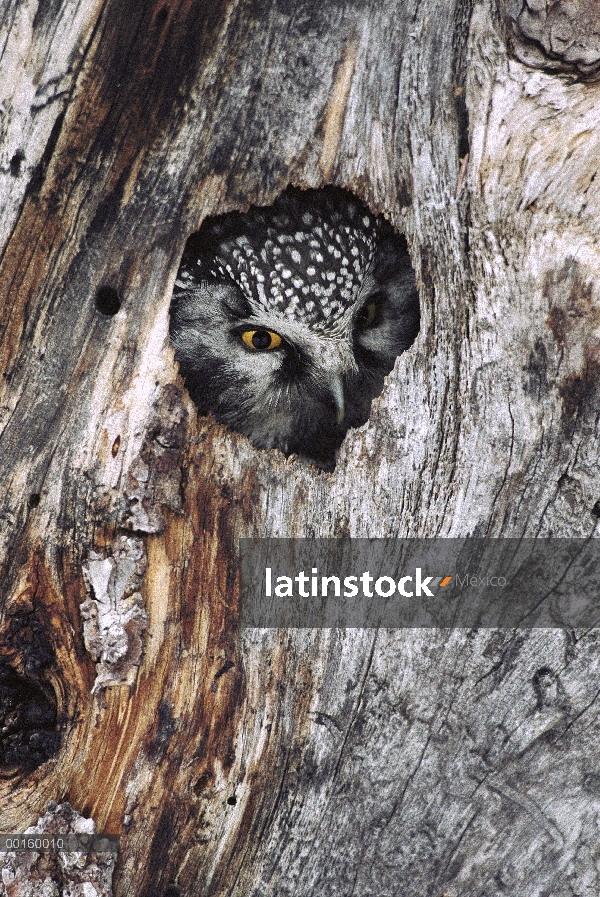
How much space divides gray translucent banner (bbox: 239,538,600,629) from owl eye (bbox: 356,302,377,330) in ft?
2.86

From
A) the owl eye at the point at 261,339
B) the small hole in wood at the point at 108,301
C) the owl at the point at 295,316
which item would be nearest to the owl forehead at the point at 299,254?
the owl at the point at 295,316

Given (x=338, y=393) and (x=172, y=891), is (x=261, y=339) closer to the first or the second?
(x=338, y=393)

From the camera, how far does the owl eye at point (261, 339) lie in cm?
225

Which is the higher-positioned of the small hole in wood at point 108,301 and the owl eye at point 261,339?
the owl eye at point 261,339

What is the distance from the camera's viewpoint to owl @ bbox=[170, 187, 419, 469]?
196 cm

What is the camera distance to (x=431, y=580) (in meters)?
1.77

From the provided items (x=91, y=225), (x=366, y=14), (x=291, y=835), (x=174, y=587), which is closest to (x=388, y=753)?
(x=291, y=835)

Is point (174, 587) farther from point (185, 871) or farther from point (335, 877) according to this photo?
point (335, 877)

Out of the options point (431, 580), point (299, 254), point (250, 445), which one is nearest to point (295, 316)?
point (299, 254)

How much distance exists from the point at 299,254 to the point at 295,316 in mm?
187

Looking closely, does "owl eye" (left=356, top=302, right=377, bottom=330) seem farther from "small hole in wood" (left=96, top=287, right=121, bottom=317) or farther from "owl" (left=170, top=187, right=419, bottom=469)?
"small hole in wood" (left=96, top=287, right=121, bottom=317)

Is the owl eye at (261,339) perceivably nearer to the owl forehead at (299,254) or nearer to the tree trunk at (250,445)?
the owl forehead at (299,254)

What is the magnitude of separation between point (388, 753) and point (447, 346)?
1.10m

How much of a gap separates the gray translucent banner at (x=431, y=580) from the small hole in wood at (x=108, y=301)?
67 cm
